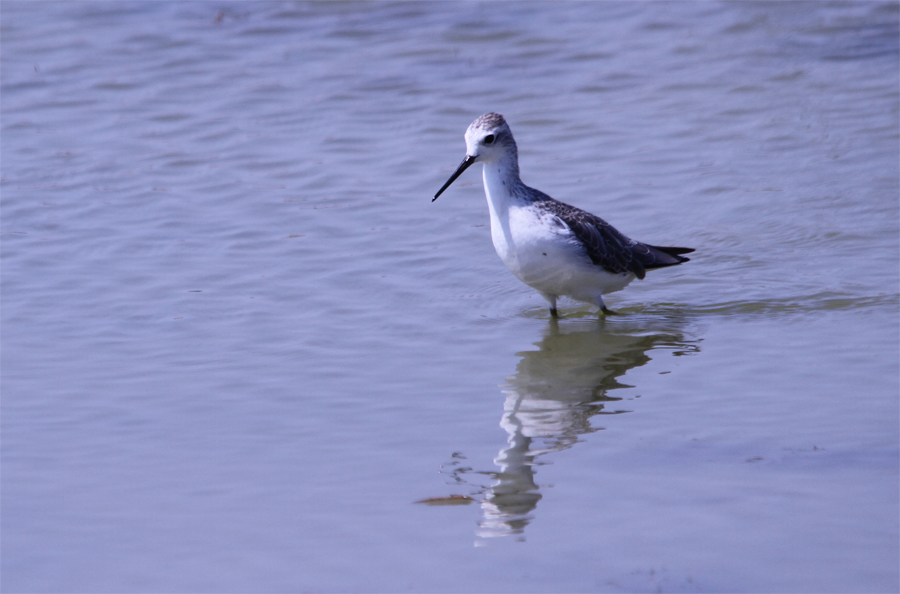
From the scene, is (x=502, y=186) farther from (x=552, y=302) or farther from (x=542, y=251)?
(x=552, y=302)

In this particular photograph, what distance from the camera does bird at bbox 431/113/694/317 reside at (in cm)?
653

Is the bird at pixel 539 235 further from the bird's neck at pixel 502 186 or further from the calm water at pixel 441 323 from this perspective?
the calm water at pixel 441 323

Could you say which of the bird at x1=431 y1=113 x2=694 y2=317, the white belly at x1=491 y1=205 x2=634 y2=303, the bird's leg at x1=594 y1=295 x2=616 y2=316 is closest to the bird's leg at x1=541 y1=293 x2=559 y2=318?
the bird at x1=431 y1=113 x2=694 y2=317

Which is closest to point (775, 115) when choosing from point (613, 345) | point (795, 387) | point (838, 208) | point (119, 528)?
point (838, 208)

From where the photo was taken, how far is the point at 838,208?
27.1 feet

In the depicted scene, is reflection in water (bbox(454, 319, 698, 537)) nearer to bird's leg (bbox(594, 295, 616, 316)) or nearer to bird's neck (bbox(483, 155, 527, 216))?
bird's leg (bbox(594, 295, 616, 316))

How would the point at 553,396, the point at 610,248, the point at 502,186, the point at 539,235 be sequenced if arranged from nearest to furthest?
the point at 553,396
the point at 539,235
the point at 502,186
the point at 610,248

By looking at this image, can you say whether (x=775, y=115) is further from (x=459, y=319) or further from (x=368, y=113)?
(x=459, y=319)

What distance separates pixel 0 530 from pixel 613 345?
366 cm

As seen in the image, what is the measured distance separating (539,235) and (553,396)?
1427mm

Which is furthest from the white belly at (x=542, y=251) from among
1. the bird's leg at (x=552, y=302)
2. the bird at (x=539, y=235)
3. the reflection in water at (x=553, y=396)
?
the reflection in water at (x=553, y=396)

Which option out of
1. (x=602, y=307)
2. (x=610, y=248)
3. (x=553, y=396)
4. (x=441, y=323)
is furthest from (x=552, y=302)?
(x=553, y=396)

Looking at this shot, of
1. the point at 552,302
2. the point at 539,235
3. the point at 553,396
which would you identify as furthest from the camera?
the point at 552,302

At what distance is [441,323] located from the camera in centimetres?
659
